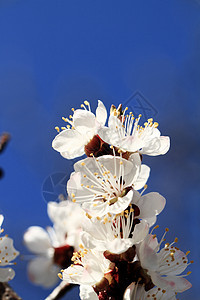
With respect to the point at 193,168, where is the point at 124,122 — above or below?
below

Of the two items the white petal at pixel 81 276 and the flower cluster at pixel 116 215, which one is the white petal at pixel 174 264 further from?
the white petal at pixel 81 276

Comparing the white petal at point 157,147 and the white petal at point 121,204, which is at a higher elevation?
the white petal at point 157,147

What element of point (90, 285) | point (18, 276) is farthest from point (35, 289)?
point (90, 285)

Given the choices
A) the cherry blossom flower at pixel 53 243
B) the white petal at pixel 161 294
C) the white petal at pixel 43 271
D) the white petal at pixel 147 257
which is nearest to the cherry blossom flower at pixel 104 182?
the white petal at pixel 147 257

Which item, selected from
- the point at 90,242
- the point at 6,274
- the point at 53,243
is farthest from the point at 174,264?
the point at 53,243

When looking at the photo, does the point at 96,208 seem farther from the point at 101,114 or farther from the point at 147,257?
the point at 101,114

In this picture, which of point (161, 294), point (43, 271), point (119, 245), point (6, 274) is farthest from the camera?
point (43, 271)

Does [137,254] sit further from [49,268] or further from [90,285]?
[49,268]
